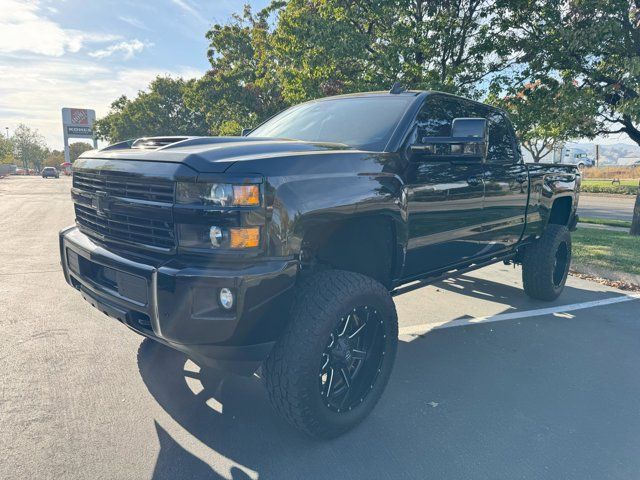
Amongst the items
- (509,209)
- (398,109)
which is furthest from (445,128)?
(509,209)

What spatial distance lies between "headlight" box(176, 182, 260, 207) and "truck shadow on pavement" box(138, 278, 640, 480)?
1290 millimetres

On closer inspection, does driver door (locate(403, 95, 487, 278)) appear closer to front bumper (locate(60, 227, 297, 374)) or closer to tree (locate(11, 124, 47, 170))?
front bumper (locate(60, 227, 297, 374))

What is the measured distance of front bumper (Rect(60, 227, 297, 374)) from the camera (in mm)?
2119

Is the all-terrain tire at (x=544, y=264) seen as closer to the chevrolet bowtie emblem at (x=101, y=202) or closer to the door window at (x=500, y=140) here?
the door window at (x=500, y=140)

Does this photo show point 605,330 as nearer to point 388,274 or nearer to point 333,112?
point 388,274

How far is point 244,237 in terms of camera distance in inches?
85.1

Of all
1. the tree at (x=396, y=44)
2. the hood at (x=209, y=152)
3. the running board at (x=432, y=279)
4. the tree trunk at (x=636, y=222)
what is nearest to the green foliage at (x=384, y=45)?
the tree at (x=396, y=44)

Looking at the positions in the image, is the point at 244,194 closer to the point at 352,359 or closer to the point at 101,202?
the point at 101,202

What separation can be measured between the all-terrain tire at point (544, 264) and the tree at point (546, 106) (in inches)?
177

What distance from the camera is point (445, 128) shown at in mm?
3594

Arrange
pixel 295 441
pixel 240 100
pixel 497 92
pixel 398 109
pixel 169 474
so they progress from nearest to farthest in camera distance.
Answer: pixel 169 474 < pixel 295 441 < pixel 398 109 < pixel 497 92 < pixel 240 100

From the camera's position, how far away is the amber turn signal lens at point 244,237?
215 cm

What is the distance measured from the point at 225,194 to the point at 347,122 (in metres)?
1.61

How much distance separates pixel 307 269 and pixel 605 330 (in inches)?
129
